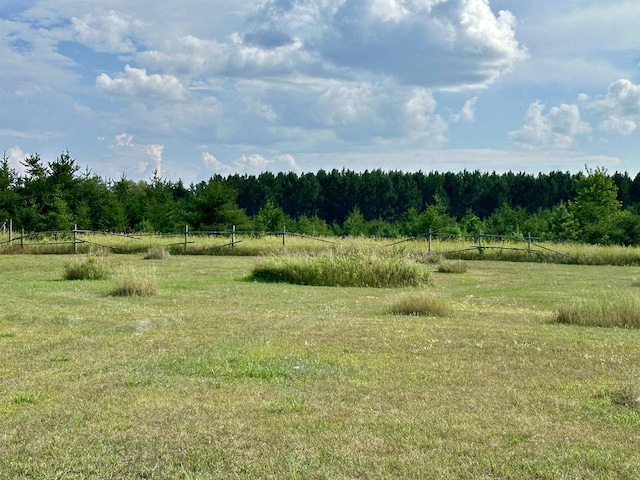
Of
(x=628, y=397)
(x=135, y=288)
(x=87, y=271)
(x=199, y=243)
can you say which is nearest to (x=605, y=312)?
(x=628, y=397)

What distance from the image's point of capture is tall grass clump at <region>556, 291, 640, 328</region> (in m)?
11.6

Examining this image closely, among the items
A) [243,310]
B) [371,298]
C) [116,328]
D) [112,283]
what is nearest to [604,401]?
[116,328]

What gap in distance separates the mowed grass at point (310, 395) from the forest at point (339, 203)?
31.9 meters

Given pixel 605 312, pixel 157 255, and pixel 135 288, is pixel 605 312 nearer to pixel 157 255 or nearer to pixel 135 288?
pixel 135 288

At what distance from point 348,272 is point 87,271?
7.36 m

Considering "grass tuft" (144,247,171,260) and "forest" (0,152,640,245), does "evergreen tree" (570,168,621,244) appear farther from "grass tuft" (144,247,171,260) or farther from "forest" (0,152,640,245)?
"grass tuft" (144,247,171,260)

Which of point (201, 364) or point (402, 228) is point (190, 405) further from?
point (402, 228)

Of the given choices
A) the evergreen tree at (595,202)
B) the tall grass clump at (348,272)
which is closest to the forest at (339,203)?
the evergreen tree at (595,202)

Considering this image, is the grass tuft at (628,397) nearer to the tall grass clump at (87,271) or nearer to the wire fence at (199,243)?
the tall grass clump at (87,271)

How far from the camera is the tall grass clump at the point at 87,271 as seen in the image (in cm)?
1986

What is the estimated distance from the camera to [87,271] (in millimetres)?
19953

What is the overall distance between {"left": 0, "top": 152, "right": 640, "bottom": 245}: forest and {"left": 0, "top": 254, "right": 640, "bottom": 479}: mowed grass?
31.9 m

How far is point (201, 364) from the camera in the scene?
792cm

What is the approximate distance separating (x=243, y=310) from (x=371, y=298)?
3970 millimetres
